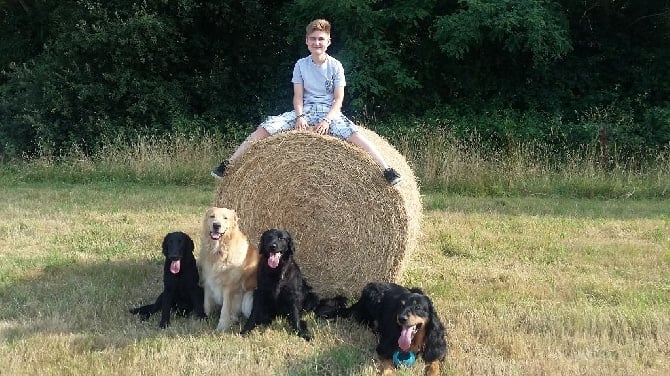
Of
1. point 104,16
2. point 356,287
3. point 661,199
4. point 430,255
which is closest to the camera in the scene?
point 356,287

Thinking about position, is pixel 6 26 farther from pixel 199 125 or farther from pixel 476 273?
pixel 476 273

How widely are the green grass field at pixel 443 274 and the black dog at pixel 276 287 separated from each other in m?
0.11

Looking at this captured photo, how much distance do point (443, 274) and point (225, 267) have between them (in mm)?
1933

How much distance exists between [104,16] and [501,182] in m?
8.53

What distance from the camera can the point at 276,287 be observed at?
4383 millimetres

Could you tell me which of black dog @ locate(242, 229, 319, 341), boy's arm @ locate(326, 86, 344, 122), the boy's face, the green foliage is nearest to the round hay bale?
boy's arm @ locate(326, 86, 344, 122)

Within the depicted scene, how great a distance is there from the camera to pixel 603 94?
A: 13.5 meters

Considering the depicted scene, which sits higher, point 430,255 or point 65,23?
point 65,23

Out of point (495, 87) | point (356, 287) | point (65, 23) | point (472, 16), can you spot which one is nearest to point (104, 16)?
point (65, 23)

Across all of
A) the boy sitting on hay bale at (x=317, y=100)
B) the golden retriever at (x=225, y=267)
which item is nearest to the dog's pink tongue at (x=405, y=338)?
the golden retriever at (x=225, y=267)

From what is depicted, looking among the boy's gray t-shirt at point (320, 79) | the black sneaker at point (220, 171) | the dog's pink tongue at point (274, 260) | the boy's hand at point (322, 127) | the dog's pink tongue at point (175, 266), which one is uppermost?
the boy's gray t-shirt at point (320, 79)

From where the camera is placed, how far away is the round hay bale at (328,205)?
5.13m

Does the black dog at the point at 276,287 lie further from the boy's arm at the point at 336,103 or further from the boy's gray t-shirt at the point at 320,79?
the boy's gray t-shirt at the point at 320,79

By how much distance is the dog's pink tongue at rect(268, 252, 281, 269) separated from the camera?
14.2 feet
